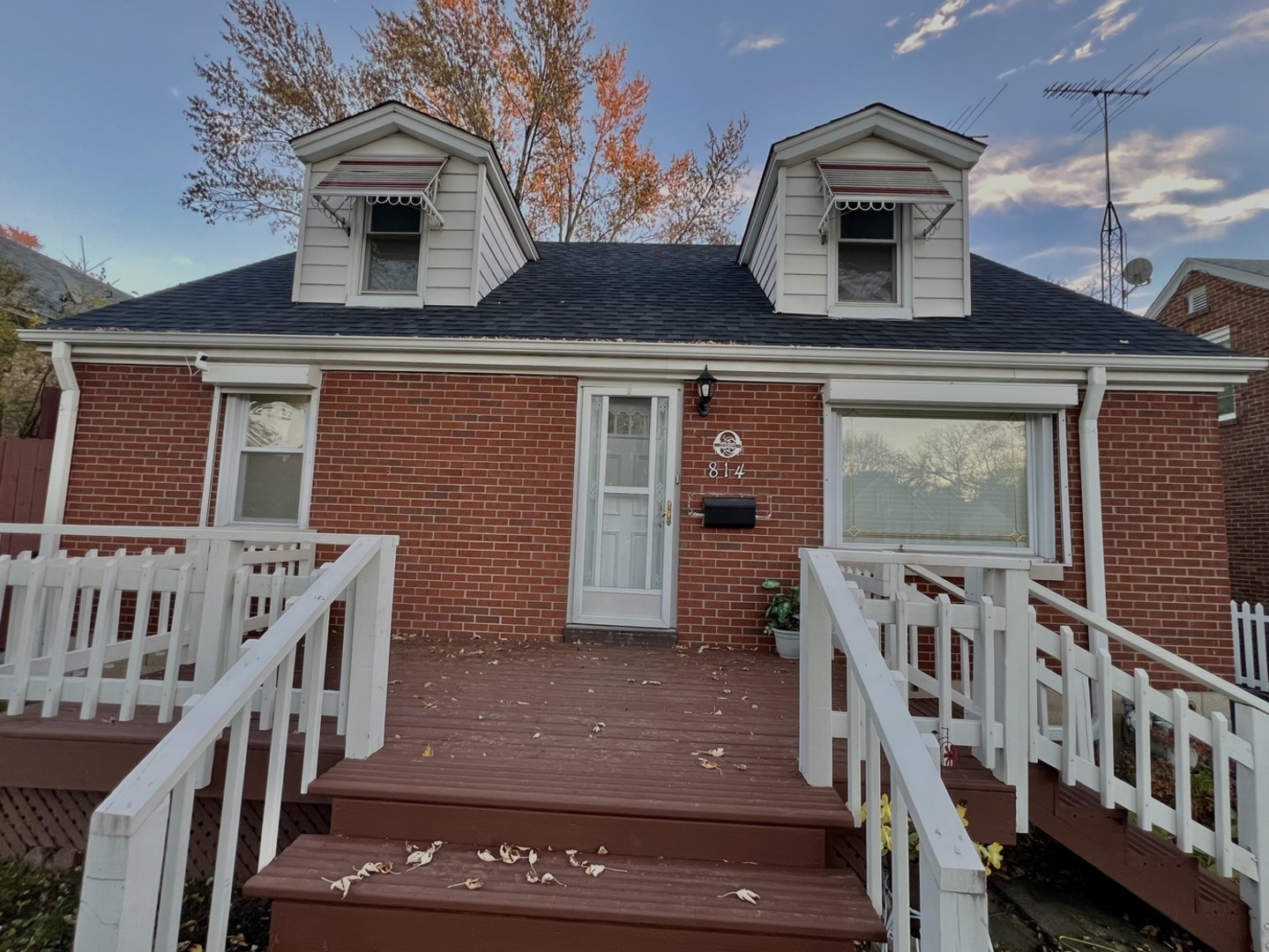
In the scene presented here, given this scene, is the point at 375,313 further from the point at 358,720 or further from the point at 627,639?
the point at 358,720

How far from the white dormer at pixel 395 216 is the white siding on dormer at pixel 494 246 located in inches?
1.8

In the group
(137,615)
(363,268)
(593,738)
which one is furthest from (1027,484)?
(363,268)

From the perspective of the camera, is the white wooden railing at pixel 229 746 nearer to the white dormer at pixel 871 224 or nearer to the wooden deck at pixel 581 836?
the wooden deck at pixel 581 836

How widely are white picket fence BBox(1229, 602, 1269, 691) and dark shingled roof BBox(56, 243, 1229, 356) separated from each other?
13.1ft

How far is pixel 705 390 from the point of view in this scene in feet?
16.2

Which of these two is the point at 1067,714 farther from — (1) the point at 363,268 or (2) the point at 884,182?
(1) the point at 363,268

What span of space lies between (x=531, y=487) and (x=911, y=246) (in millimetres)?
4514

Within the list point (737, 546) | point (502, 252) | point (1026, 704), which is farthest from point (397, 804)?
point (502, 252)

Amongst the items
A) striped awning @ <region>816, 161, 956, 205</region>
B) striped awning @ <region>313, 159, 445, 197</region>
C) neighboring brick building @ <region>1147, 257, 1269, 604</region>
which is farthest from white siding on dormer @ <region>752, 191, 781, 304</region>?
neighboring brick building @ <region>1147, 257, 1269, 604</region>

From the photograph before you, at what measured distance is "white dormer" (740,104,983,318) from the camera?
5.67 meters

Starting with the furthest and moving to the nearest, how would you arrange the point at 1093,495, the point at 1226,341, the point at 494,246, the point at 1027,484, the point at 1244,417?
the point at 1226,341
the point at 1244,417
the point at 494,246
the point at 1027,484
the point at 1093,495

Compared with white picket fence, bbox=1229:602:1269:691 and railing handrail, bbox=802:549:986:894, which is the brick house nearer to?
railing handrail, bbox=802:549:986:894

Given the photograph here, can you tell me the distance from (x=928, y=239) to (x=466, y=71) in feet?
34.7

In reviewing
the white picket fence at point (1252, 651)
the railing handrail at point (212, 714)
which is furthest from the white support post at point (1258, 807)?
the white picket fence at point (1252, 651)
